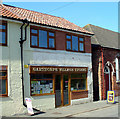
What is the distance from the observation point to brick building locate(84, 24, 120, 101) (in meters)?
17.3

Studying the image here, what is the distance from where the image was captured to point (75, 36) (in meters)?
14.9

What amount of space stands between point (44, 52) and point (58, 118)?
15.1 ft

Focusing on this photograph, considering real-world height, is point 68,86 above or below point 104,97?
above

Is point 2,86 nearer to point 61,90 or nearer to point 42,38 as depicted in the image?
point 42,38

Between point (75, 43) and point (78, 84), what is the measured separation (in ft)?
10.6

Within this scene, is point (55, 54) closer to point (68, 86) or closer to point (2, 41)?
point (68, 86)

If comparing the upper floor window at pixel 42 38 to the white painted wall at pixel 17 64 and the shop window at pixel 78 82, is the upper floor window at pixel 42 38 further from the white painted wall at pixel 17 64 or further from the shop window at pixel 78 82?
the shop window at pixel 78 82

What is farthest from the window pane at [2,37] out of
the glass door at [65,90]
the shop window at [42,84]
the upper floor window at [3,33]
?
the glass door at [65,90]

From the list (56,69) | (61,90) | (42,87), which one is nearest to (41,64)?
(56,69)

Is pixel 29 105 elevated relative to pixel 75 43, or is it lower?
lower

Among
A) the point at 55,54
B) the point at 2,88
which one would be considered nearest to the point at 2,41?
the point at 2,88


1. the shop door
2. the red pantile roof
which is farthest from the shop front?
the red pantile roof

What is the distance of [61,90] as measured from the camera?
1365 cm

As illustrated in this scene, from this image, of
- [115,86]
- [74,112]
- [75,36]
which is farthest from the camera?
[115,86]
